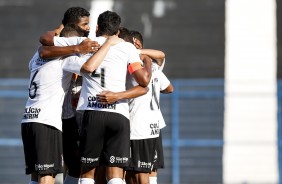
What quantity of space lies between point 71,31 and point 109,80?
622 millimetres

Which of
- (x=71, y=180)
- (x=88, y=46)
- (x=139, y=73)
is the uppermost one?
(x=88, y=46)

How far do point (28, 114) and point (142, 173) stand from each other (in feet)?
3.85

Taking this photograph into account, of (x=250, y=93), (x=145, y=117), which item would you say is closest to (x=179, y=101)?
(x=250, y=93)

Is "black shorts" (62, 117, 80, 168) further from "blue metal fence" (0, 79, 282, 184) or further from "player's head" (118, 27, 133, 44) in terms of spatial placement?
"blue metal fence" (0, 79, 282, 184)

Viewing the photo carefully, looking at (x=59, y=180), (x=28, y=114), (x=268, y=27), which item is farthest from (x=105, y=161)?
(x=268, y=27)

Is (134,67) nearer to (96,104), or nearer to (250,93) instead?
(96,104)

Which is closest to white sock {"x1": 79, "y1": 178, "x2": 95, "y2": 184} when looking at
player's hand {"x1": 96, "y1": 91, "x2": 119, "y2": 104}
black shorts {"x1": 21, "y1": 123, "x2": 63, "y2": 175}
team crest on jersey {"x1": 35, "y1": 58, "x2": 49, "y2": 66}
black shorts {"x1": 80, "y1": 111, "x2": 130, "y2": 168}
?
black shorts {"x1": 80, "y1": 111, "x2": 130, "y2": 168}

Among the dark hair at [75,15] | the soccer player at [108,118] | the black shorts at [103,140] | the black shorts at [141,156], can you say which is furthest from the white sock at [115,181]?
the dark hair at [75,15]

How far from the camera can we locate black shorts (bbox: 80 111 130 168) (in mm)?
6715

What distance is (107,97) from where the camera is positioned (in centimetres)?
667

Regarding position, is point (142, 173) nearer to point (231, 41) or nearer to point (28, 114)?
point (28, 114)

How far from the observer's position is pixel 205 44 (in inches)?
544

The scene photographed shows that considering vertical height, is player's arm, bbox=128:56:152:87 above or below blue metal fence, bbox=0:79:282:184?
above

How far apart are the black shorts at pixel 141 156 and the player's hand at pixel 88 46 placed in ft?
3.47
